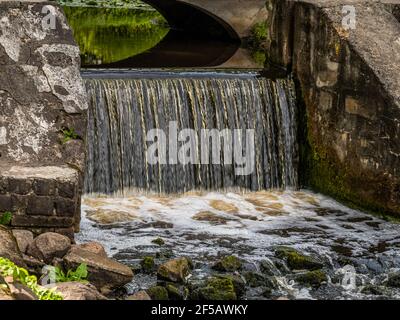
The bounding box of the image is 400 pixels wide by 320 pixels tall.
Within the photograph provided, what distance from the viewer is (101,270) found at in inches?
288

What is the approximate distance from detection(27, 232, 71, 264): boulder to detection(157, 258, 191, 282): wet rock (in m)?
0.74

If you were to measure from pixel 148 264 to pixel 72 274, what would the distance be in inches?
31.9

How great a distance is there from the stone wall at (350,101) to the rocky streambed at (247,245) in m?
0.28

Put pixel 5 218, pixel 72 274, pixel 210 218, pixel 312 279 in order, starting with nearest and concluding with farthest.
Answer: pixel 72 274, pixel 312 279, pixel 5 218, pixel 210 218

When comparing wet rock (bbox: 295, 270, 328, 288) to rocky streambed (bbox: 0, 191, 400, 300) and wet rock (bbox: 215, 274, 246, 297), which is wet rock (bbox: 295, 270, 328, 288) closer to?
rocky streambed (bbox: 0, 191, 400, 300)

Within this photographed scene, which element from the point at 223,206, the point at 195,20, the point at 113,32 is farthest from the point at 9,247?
the point at 195,20

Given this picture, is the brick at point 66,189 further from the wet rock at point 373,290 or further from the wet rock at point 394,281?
the wet rock at point 394,281

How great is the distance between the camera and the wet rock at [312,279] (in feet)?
25.4

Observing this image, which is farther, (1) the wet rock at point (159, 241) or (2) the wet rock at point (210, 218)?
(2) the wet rock at point (210, 218)

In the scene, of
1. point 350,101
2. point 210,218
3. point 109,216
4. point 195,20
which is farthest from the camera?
point 195,20

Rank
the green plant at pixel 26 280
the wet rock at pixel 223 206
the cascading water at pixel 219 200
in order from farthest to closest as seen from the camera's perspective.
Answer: the wet rock at pixel 223 206
the cascading water at pixel 219 200
the green plant at pixel 26 280

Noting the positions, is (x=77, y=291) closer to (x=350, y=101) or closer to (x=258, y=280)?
(x=258, y=280)

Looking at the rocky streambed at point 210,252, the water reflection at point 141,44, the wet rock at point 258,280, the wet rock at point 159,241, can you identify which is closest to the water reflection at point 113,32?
the water reflection at point 141,44
